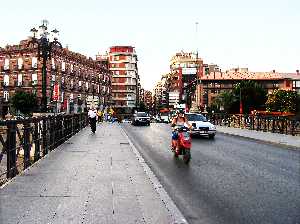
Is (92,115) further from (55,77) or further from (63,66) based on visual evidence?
(63,66)

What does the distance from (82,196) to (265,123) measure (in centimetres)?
2596

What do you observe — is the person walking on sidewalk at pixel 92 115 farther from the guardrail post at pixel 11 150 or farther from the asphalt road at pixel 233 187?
the guardrail post at pixel 11 150

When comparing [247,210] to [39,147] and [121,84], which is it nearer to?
[39,147]

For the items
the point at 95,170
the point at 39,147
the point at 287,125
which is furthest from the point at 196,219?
the point at 287,125

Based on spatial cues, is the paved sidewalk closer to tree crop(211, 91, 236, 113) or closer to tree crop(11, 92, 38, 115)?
tree crop(11, 92, 38, 115)

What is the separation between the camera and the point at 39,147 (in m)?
12.4

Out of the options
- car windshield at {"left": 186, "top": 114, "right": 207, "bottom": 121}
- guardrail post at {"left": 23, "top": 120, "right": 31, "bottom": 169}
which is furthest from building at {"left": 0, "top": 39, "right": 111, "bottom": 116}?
guardrail post at {"left": 23, "top": 120, "right": 31, "bottom": 169}

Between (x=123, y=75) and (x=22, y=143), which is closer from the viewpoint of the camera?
(x=22, y=143)

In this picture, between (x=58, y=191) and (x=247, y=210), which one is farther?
(x=58, y=191)

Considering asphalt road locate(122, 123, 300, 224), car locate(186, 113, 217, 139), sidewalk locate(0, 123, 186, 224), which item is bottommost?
asphalt road locate(122, 123, 300, 224)

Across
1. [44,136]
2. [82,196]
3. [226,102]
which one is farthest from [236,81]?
[82,196]

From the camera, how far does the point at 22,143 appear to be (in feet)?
32.5

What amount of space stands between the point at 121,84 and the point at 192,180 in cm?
11748

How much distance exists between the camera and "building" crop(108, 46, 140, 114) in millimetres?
123812
